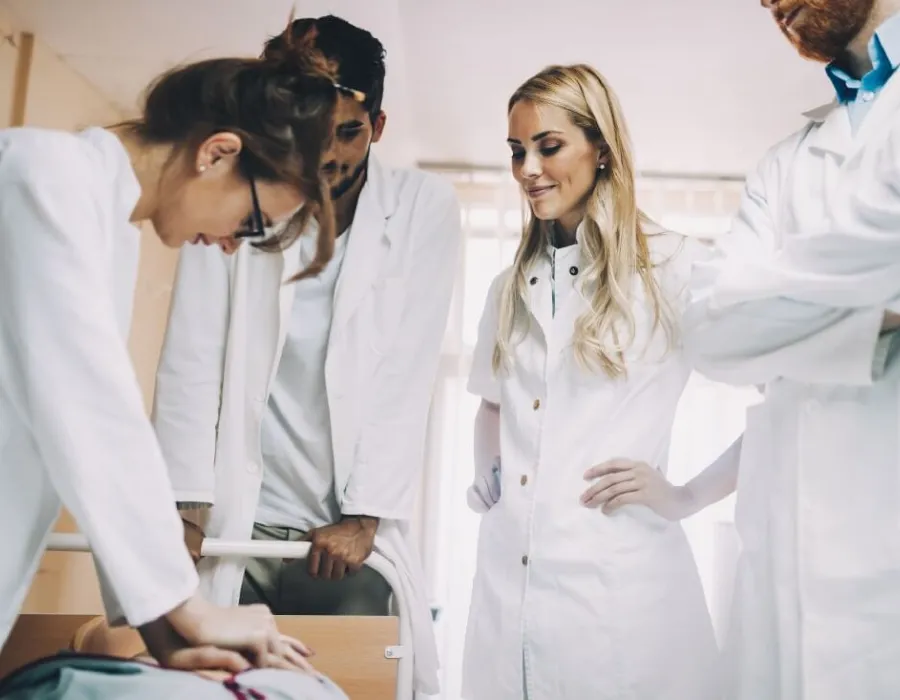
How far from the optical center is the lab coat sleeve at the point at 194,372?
3.81 ft

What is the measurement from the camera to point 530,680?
1.15m

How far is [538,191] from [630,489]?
0.45m

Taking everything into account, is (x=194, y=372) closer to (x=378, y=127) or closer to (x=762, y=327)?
(x=378, y=127)

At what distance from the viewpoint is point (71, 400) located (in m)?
0.85

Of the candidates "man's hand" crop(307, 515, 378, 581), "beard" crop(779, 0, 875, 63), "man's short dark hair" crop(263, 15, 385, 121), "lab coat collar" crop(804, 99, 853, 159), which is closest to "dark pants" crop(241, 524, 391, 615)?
"man's hand" crop(307, 515, 378, 581)

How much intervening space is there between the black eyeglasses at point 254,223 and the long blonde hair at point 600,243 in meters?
0.41

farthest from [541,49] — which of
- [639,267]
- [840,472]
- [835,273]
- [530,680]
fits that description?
[530,680]

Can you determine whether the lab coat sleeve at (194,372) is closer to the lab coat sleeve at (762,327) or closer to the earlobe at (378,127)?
the earlobe at (378,127)

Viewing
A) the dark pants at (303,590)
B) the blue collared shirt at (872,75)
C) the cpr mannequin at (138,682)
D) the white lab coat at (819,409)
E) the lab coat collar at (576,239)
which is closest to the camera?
the cpr mannequin at (138,682)

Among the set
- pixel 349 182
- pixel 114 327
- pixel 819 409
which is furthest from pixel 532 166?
pixel 114 327

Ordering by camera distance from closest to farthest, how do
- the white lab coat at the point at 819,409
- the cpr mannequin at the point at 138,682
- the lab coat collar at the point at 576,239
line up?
the cpr mannequin at the point at 138,682
the white lab coat at the point at 819,409
the lab coat collar at the point at 576,239

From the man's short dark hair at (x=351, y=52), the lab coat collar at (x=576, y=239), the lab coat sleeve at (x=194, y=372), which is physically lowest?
the lab coat sleeve at (x=194, y=372)

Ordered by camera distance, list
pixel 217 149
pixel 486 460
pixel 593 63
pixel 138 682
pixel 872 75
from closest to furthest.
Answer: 1. pixel 138 682
2. pixel 217 149
3. pixel 872 75
4. pixel 486 460
5. pixel 593 63

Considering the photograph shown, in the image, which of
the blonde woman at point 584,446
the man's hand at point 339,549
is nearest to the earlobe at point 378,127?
the blonde woman at point 584,446
